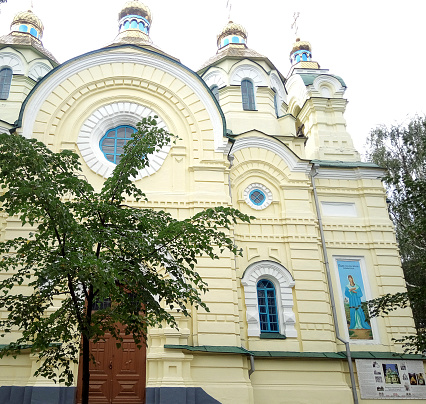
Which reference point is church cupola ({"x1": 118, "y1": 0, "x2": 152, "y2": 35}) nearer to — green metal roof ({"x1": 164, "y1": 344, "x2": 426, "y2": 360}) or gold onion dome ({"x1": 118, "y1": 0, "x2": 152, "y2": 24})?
gold onion dome ({"x1": 118, "y1": 0, "x2": 152, "y2": 24})

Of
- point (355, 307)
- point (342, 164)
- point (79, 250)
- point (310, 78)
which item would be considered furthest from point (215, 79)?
point (79, 250)

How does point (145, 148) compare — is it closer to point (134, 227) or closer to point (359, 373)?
point (134, 227)

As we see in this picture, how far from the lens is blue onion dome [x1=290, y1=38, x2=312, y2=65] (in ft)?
69.0

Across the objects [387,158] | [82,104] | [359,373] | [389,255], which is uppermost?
[387,158]

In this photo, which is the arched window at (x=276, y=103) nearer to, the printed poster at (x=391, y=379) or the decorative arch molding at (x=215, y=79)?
the decorative arch molding at (x=215, y=79)

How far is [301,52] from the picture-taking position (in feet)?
69.2

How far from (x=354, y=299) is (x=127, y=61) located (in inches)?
359

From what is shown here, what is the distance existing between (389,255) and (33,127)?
10.3 metres

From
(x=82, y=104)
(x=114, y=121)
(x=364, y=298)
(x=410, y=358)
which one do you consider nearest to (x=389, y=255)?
(x=364, y=298)

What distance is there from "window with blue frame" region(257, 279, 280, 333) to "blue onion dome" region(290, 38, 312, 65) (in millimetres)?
12306

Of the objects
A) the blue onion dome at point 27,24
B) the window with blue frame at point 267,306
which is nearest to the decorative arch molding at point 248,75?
the window with blue frame at point 267,306

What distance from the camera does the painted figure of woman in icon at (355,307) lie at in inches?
487

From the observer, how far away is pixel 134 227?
709 centimetres

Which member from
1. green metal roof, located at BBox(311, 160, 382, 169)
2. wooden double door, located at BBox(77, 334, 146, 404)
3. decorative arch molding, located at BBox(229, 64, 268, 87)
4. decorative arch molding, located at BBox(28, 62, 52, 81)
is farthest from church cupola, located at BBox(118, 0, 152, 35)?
wooden double door, located at BBox(77, 334, 146, 404)
